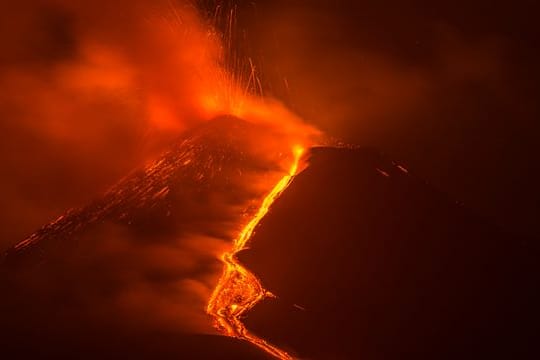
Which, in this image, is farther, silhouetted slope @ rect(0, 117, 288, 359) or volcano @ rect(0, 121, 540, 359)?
volcano @ rect(0, 121, 540, 359)

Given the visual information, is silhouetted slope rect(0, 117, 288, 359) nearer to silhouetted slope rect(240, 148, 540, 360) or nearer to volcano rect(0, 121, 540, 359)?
volcano rect(0, 121, 540, 359)

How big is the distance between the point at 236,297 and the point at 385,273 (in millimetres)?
1507

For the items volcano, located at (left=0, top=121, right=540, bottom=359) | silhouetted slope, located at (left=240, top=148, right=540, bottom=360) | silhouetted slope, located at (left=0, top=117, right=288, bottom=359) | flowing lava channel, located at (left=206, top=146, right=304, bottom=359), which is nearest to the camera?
silhouetted slope, located at (left=0, top=117, right=288, bottom=359)

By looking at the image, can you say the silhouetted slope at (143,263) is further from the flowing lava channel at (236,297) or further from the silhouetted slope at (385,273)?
the silhouetted slope at (385,273)

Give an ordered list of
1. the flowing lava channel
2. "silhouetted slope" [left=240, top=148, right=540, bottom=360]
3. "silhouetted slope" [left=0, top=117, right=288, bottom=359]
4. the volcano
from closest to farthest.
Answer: "silhouetted slope" [left=0, top=117, right=288, bottom=359]
the flowing lava channel
the volcano
"silhouetted slope" [left=240, top=148, right=540, bottom=360]

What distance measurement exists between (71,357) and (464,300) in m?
3.64

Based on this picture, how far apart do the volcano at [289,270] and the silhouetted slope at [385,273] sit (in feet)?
0.05

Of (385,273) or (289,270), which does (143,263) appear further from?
(385,273)

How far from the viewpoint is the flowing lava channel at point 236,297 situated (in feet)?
21.2

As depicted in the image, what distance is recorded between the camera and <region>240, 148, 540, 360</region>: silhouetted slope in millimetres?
6957

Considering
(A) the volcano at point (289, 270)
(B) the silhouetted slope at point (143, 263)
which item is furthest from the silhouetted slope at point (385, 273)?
(B) the silhouetted slope at point (143, 263)

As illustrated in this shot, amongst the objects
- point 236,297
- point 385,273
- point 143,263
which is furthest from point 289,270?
point 143,263

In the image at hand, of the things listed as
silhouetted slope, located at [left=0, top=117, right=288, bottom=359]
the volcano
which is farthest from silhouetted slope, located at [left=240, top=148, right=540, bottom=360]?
silhouetted slope, located at [left=0, top=117, right=288, bottom=359]

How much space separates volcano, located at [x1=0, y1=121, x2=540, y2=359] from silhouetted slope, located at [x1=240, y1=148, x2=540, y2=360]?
16mm
